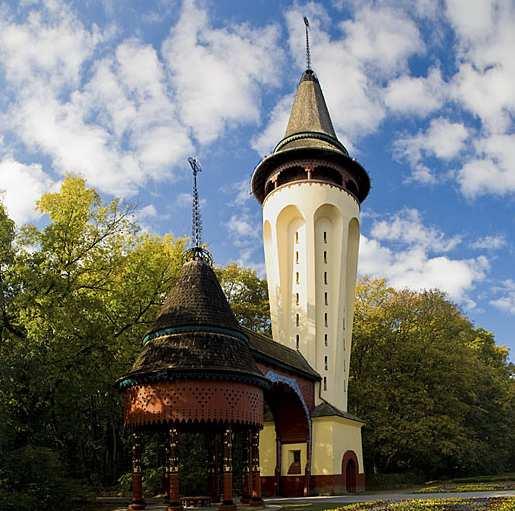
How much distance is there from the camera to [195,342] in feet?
62.5

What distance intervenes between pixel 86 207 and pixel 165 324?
7222mm

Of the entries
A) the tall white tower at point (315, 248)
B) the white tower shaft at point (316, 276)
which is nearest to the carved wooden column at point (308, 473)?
the tall white tower at point (315, 248)

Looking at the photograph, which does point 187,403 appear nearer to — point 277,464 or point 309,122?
point 277,464

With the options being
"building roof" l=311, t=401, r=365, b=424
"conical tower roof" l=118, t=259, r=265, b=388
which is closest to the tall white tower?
"building roof" l=311, t=401, r=365, b=424

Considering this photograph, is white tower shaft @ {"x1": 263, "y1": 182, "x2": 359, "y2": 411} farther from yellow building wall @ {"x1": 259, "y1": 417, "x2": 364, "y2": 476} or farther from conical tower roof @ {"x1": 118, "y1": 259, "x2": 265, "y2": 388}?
conical tower roof @ {"x1": 118, "y1": 259, "x2": 265, "y2": 388}

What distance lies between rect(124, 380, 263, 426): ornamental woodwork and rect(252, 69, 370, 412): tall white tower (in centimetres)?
1502

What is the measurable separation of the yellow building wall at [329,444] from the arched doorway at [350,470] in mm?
373

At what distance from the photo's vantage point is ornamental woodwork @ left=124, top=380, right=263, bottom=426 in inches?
708

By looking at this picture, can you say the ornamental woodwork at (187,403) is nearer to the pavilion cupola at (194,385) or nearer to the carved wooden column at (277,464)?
the pavilion cupola at (194,385)

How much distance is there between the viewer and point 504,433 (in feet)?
145

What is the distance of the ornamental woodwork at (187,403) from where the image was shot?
17984 millimetres

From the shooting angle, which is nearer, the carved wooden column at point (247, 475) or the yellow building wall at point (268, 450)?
the carved wooden column at point (247, 475)

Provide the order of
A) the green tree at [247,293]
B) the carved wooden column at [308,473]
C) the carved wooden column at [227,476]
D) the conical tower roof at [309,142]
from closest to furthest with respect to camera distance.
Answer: the carved wooden column at [227,476] → the carved wooden column at [308,473] → the conical tower roof at [309,142] → the green tree at [247,293]

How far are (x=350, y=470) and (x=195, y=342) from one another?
16.8 m
